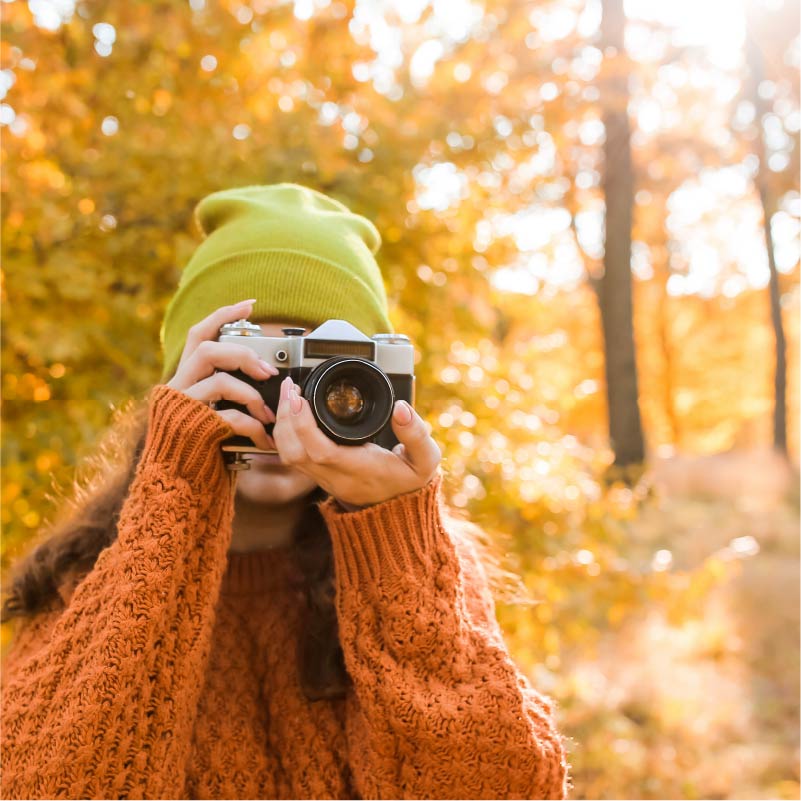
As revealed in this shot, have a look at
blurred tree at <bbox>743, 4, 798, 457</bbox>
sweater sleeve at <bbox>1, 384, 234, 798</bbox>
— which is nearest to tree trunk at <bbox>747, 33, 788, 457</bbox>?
blurred tree at <bbox>743, 4, 798, 457</bbox>

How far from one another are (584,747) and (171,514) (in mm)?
2750

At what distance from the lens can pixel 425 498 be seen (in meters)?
1.22

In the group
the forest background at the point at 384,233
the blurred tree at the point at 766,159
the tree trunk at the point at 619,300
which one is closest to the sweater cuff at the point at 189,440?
the forest background at the point at 384,233

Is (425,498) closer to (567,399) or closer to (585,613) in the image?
(567,399)

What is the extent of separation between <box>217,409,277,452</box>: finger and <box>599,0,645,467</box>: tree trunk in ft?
19.9

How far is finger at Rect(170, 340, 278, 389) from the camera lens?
1220 mm

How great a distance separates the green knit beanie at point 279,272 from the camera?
140 centimetres

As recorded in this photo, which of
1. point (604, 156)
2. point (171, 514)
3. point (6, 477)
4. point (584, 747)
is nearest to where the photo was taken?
point (171, 514)

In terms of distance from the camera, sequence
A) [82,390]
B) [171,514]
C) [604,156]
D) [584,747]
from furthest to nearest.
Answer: [604,156] < [584,747] < [82,390] < [171,514]

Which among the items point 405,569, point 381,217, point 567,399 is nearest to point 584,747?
point 567,399

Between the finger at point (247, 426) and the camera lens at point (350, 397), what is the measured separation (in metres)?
0.09

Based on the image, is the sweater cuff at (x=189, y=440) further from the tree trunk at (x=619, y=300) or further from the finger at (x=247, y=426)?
the tree trunk at (x=619, y=300)

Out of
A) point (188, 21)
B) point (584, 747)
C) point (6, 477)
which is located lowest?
point (584, 747)

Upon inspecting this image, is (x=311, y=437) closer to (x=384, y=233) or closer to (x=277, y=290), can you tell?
(x=277, y=290)
